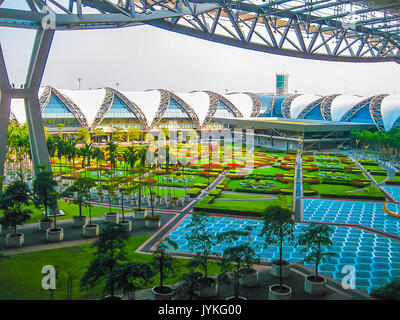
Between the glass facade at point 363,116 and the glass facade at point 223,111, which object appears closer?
the glass facade at point 363,116

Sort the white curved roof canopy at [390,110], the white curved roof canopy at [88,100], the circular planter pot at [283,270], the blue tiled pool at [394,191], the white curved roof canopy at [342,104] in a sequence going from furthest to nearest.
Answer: the white curved roof canopy at [342,104] < the white curved roof canopy at [88,100] < the white curved roof canopy at [390,110] < the blue tiled pool at [394,191] < the circular planter pot at [283,270]

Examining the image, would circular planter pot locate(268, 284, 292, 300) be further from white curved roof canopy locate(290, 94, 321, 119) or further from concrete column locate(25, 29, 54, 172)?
white curved roof canopy locate(290, 94, 321, 119)

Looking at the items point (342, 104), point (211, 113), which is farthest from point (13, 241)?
point (342, 104)

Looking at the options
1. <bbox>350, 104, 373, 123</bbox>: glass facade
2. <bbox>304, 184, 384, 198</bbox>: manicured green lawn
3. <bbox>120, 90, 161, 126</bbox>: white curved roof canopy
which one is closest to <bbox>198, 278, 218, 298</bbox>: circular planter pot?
<bbox>304, 184, 384, 198</bbox>: manicured green lawn

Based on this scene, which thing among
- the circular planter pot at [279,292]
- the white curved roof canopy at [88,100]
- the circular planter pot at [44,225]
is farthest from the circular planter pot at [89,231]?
the white curved roof canopy at [88,100]

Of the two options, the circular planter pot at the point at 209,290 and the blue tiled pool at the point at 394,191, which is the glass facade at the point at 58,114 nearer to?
the blue tiled pool at the point at 394,191

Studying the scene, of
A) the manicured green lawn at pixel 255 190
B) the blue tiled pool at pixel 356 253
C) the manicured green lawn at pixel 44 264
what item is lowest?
the blue tiled pool at pixel 356 253
